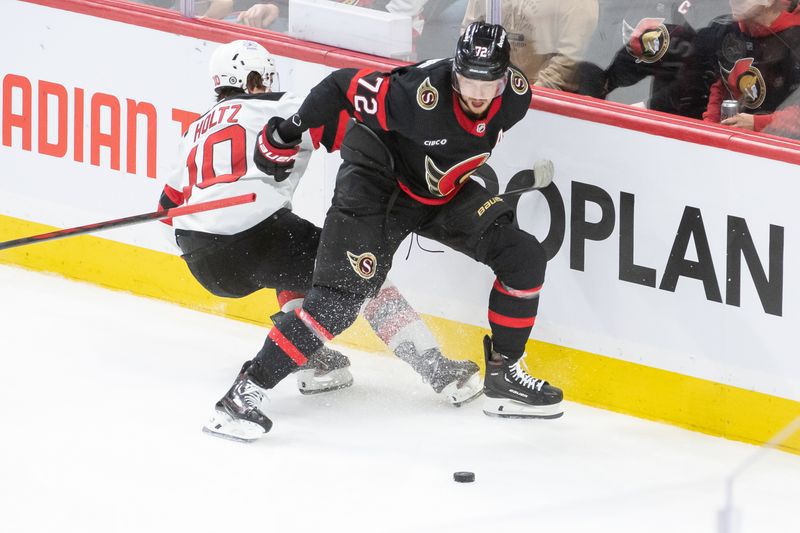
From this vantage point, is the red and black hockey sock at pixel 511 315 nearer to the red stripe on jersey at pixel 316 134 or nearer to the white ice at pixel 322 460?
the white ice at pixel 322 460

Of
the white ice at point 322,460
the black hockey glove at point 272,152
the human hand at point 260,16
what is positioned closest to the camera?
the white ice at point 322,460

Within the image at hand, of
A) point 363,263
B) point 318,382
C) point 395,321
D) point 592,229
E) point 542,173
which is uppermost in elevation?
point 542,173

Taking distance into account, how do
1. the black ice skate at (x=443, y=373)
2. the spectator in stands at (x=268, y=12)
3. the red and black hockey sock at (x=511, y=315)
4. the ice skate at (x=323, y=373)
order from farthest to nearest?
the spectator in stands at (x=268, y=12) → the ice skate at (x=323, y=373) → the black ice skate at (x=443, y=373) → the red and black hockey sock at (x=511, y=315)

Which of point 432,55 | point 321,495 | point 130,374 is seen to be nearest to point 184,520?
point 321,495

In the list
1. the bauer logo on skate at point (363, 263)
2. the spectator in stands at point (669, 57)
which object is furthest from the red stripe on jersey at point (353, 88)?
the spectator in stands at point (669, 57)

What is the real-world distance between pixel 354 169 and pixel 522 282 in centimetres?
56

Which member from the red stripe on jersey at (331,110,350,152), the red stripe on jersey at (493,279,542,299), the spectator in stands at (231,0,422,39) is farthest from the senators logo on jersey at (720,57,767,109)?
the spectator in stands at (231,0,422,39)

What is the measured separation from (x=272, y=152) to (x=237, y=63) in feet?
1.35

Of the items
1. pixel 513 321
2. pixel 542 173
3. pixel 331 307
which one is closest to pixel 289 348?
pixel 331 307

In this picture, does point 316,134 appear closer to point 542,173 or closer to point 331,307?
point 331,307

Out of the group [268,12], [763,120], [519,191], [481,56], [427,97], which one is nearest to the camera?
[481,56]

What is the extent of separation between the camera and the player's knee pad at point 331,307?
13.2 feet

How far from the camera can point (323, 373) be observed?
4480 millimetres

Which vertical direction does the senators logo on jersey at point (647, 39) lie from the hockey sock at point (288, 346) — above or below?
above
